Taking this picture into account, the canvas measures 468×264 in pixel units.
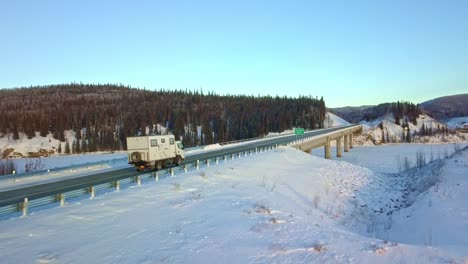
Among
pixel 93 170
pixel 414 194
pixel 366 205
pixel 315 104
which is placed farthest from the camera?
pixel 315 104

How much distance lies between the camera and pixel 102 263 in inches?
461

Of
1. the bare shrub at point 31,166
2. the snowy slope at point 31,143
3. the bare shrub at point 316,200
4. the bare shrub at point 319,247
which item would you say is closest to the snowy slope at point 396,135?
the snowy slope at point 31,143

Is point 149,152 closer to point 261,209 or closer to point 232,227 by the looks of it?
point 261,209

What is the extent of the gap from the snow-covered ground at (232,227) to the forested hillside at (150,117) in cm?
10452

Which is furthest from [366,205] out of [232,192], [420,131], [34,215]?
[420,131]

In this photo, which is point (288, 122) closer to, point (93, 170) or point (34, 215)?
point (93, 170)

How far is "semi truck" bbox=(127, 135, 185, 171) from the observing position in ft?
107

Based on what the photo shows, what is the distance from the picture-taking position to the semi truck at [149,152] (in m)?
32.6

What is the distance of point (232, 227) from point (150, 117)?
136m

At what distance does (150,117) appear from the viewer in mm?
147750

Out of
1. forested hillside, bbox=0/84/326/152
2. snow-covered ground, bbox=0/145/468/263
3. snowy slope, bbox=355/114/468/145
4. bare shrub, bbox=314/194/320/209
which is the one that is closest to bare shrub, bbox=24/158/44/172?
snow-covered ground, bbox=0/145/468/263

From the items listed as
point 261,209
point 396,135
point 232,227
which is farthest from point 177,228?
point 396,135

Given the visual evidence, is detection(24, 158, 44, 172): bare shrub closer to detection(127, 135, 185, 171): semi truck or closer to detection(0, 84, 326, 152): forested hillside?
detection(127, 135, 185, 171): semi truck

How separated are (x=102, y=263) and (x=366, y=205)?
2244 cm
